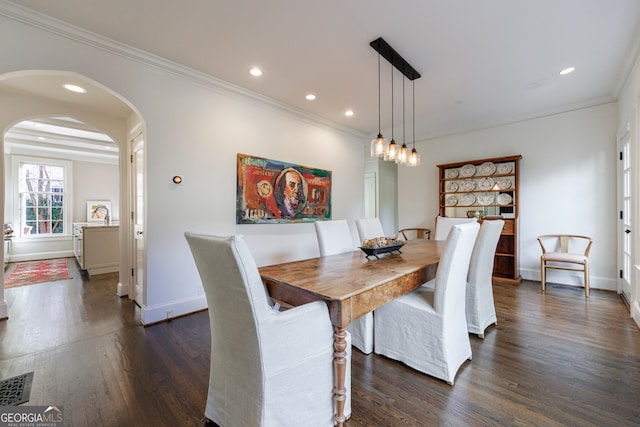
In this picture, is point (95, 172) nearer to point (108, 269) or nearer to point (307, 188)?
point (108, 269)

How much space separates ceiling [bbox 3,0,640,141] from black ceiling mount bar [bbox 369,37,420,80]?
52mm

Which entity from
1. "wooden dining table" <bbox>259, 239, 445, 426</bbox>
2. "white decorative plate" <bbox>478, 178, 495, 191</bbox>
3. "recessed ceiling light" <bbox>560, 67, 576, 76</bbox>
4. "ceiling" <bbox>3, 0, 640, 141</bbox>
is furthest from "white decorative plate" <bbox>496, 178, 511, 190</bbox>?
"wooden dining table" <bbox>259, 239, 445, 426</bbox>

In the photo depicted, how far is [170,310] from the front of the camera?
8.98 ft

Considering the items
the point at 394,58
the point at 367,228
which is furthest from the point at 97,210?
the point at 394,58

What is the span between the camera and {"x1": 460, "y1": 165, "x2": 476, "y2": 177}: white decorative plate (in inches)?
185

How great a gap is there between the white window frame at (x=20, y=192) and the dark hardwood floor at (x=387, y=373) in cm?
415

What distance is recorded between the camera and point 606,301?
10.5 feet

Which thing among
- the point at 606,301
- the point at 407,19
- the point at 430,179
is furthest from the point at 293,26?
the point at 606,301

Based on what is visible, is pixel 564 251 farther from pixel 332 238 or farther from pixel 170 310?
pixel 170 310

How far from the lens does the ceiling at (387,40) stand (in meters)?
1.98

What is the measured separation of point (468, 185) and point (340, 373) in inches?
176

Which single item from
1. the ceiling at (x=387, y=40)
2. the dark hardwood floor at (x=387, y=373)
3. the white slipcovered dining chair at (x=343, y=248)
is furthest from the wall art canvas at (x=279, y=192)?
the dark hardwood floor at (x=387, y=373)

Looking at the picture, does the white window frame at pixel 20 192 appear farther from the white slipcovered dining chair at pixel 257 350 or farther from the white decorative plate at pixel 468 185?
the white decorative plate at pixel 468 185

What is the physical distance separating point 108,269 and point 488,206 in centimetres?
674
